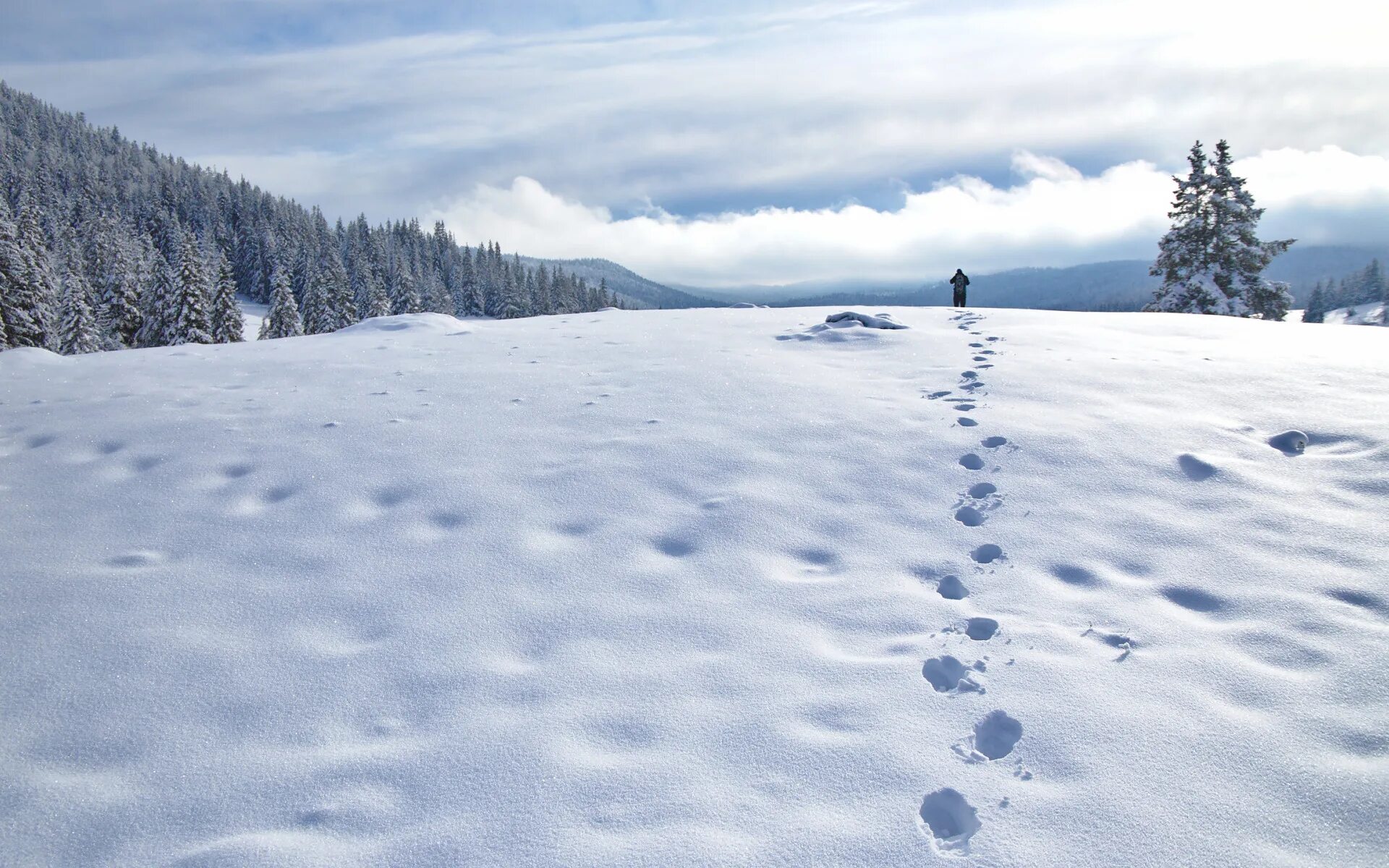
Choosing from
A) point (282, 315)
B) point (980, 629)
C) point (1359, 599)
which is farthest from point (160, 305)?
point (1359, 599)

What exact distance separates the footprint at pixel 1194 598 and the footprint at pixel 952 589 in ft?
4.01

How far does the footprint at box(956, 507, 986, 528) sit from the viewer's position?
507 centimetres

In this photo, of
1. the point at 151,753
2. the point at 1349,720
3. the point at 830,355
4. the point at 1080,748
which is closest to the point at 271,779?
the point at 151,753

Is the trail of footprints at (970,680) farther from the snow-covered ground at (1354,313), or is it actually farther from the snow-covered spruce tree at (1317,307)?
the snow-covered ground at (1354,313)

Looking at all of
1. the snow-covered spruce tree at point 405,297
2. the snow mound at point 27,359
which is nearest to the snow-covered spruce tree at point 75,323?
the snow-covered spruce tree at point 405,297

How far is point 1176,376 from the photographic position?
8.02m

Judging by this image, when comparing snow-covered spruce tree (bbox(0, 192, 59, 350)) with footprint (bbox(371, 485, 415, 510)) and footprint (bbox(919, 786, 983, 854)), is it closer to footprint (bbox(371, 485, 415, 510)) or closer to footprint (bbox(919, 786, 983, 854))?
footprint (bbox(371, 485, 415, 510))

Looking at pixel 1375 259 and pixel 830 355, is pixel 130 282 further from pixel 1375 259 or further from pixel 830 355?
pixel 1375 259

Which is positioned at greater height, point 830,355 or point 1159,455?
point 830,355

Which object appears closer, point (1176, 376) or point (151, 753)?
point (151, 753)

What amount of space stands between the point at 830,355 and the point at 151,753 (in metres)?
8.80

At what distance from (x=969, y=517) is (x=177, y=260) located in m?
55.5

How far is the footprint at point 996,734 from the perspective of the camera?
10.0ft

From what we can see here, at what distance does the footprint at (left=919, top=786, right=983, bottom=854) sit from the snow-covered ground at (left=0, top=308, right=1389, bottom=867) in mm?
13
